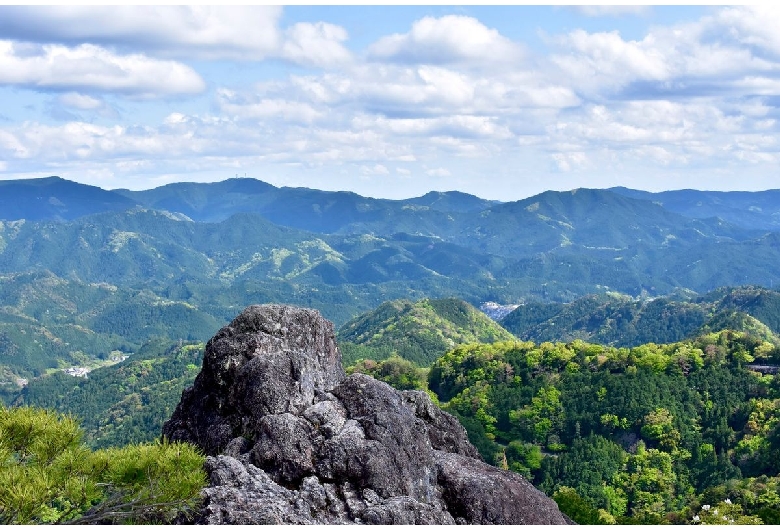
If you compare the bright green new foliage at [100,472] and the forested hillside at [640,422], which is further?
the forested hillside at [640,422]

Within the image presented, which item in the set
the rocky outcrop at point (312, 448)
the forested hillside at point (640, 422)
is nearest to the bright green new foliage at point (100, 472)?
the rocky outcrop at point (312, 448)

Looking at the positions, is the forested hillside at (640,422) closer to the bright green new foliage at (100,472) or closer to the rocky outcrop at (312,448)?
the rocky outcrop at (312,448)

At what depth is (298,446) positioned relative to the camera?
119ft

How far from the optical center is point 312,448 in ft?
119

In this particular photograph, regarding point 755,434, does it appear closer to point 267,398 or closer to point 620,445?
point 620,445

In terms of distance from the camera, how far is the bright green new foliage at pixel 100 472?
1109 inches

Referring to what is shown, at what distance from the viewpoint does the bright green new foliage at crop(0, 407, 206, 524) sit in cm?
2817

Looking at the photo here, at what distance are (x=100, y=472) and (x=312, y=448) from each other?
409 inches

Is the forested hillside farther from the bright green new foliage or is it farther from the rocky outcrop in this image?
the bright green new foliage

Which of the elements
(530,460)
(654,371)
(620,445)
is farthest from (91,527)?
(654,371)

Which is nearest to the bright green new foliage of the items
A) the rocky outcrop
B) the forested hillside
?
the rocky outcrop

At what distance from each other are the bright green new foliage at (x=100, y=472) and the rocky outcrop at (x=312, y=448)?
1.75 meters

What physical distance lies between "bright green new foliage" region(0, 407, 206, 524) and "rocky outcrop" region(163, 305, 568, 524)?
175 centimetres

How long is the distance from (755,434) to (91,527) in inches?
5986
